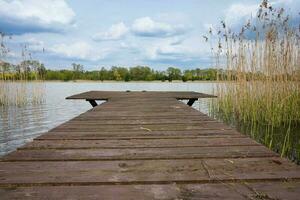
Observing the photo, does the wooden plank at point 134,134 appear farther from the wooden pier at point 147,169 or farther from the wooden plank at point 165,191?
the wooden plank at point 165,191

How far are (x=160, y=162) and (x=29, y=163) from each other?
69cm

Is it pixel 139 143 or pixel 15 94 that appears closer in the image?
pixel 139 143

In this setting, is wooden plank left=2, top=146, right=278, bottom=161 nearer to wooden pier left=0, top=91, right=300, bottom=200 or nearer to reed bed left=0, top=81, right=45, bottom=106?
wooden pier left=0, top=91, right=300, bottom=200

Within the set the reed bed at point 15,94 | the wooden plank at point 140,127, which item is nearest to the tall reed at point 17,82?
the reed bed at point 15,94

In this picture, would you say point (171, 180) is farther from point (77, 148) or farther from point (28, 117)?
point (28, 117)

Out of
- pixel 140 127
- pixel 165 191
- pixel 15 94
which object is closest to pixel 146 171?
pixel 165 191

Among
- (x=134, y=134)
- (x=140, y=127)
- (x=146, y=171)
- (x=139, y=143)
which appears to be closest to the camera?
(x=146, y=171)

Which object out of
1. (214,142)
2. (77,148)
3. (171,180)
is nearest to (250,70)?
(214,142)

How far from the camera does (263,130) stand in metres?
5.79

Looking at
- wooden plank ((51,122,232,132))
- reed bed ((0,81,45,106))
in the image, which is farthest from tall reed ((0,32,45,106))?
wooden plank ((51,122,232,132))

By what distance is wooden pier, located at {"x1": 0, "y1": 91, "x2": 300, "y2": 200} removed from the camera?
1320 mm

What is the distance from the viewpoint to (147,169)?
65.1 inches

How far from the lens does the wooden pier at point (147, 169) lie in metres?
1.32

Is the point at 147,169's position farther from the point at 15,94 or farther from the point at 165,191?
the point at 15,94
